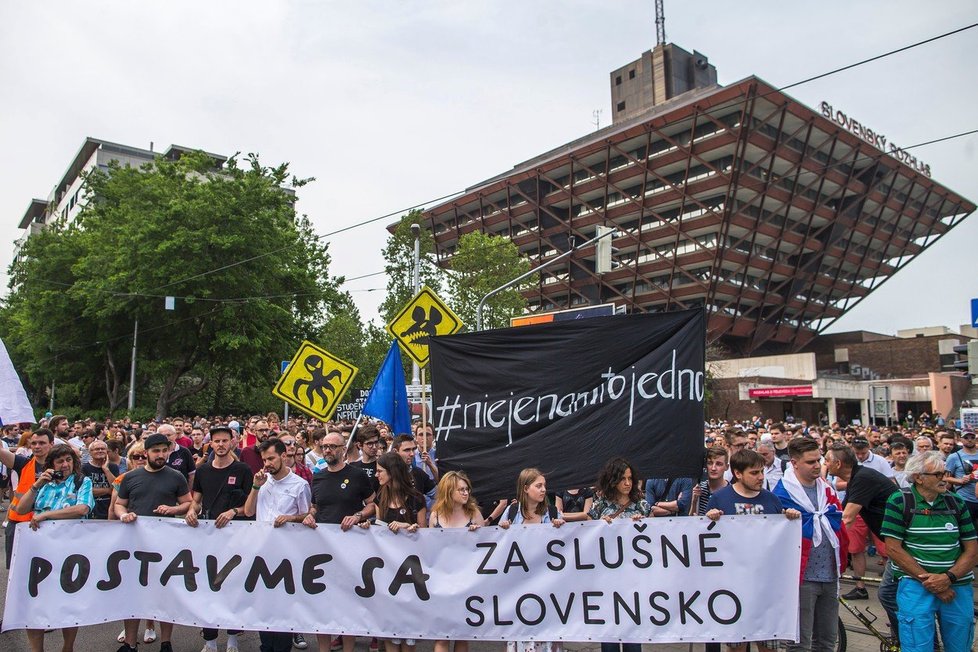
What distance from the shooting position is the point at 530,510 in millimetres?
5570

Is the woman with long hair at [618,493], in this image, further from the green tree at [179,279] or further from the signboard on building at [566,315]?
the green tree at [179,279]

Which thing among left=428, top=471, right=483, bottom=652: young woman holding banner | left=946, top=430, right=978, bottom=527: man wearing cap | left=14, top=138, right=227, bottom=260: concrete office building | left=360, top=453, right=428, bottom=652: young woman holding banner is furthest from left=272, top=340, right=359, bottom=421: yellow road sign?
left=14, top=138, right=227, bottom=260: concrete office building

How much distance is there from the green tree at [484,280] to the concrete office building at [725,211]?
29109 millimetres

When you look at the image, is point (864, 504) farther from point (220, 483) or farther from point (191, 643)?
point (191, 643)

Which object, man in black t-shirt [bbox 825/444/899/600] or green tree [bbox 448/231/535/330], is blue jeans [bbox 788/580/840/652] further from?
green tree [bbox 448/231/535/330]

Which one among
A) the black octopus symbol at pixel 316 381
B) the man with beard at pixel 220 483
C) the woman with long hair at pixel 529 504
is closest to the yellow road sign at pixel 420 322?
the black octopus symbol at pixel 316 381

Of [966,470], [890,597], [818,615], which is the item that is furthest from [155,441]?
[966,470]

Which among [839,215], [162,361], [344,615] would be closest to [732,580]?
[344,615]

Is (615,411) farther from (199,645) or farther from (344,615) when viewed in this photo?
(199,645)

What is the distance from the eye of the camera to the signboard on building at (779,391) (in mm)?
51844

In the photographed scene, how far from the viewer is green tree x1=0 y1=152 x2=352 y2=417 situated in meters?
30.1

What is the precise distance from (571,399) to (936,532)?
2629 mm

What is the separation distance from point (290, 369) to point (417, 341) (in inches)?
77.5

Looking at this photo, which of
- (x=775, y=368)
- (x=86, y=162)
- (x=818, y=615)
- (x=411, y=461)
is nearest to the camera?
(x=818, y=615)
